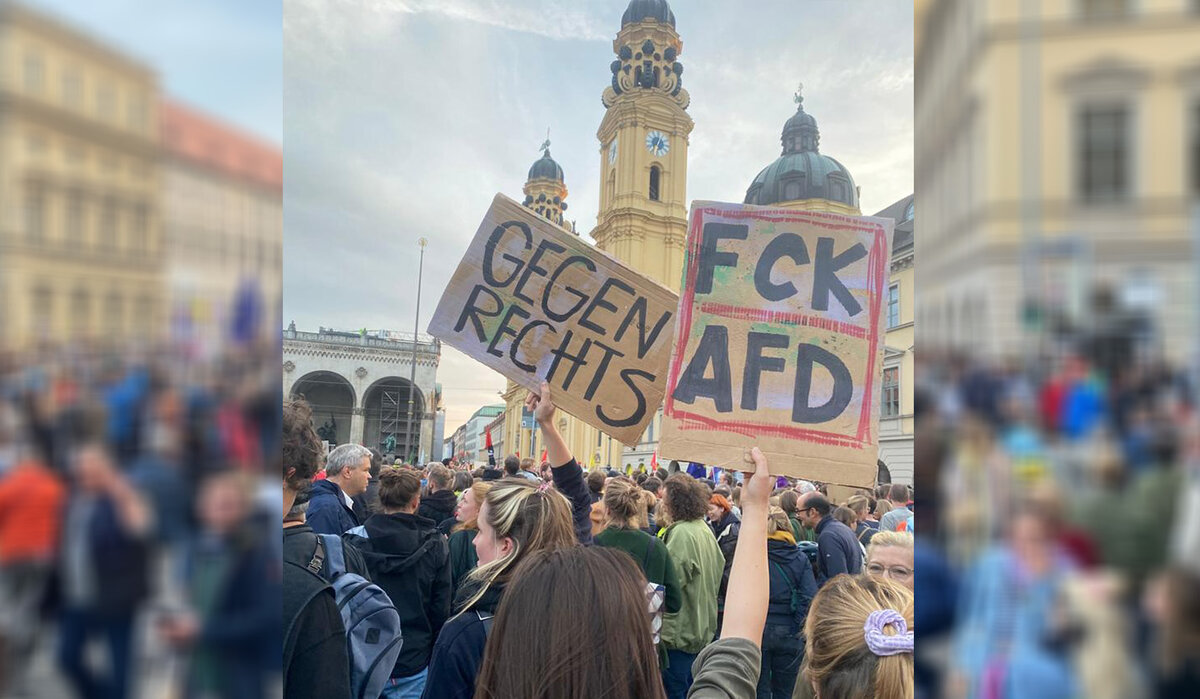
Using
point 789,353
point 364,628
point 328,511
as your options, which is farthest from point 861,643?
point 328,511

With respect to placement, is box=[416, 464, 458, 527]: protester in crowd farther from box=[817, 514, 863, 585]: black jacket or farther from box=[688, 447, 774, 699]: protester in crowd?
box=[688, 447, 774, 699]: protester in crowd

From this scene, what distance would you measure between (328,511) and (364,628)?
1.73 meters

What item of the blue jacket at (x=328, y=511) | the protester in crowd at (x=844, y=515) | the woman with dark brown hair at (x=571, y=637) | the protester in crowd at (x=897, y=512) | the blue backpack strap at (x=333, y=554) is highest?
the woman with dark brown hair at (x=571, y=637)

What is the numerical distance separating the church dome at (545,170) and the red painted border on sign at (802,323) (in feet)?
232

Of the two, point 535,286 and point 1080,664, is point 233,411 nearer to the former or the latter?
point 1080,664

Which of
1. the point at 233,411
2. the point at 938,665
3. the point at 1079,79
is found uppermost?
the point at 1079,79

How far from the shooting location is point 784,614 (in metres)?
4.84

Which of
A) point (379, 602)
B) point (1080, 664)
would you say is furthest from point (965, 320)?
point (379, 602)

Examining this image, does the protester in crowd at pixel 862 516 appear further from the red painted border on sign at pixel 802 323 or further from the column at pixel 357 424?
the column at pixel 357 424

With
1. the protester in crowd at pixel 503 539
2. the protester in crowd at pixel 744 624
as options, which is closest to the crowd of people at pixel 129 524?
the protester in crowd at pixel 744 624

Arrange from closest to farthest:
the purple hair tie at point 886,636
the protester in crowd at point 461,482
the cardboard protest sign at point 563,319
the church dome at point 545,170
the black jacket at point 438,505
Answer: the purple hair tie at point 886,636 < the cardboard protest sign at point 563,319 < the black jacket at point 438,505 < the protester in crowd at point 461,482 < the church dome at point 545,170

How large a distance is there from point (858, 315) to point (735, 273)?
0.39 metres

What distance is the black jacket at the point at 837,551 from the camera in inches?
203

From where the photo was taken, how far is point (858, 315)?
2320 mm
